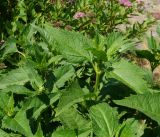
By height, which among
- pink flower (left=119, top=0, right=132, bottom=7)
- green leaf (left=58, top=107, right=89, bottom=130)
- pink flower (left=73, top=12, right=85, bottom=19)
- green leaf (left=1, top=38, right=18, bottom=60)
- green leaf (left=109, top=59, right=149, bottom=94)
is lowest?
pink flower (left=119, top=0, right=132, bottom=7)

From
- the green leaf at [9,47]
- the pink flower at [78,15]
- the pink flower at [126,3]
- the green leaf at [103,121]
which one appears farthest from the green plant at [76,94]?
the pink flower at [126,3]

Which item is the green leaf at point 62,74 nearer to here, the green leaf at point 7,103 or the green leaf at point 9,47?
the green leaf at point 7,103

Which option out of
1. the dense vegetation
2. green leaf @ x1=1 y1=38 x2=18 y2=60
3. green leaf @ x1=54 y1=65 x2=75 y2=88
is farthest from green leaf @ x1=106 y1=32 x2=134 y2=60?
green leaf @ x1=1 y1=38 x2=18 y2=60

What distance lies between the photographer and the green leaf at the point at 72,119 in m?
1.76

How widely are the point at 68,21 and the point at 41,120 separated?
1852 millimetres

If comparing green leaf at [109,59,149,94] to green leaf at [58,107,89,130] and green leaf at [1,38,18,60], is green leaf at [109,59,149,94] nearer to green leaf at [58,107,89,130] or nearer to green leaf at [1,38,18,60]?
green leaf at [58,107,89,130]

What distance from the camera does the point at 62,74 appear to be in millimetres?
1874

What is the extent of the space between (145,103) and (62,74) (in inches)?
20.4

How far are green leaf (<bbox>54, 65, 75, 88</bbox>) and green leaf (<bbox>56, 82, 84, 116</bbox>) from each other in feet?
0.56

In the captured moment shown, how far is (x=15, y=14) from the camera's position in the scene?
3.37 metres

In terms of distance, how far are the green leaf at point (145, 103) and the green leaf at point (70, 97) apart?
10.2 inches

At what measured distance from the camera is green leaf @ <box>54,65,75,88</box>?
73.4 inches

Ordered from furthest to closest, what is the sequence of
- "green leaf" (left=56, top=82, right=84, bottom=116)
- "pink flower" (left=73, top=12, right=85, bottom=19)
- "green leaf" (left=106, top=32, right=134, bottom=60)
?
1. "pink flower" (left=73, top=12, right=85, bottom=19)
2. "green leaf" (left=106, top=32, right=134, bottom=60)
3. "green leaf" (left=56, top=82, right=84, bottom=116)

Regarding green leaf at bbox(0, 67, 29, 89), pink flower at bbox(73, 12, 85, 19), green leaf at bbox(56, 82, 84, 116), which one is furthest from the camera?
pink flower at bbox(73, 12, 85, 19)
